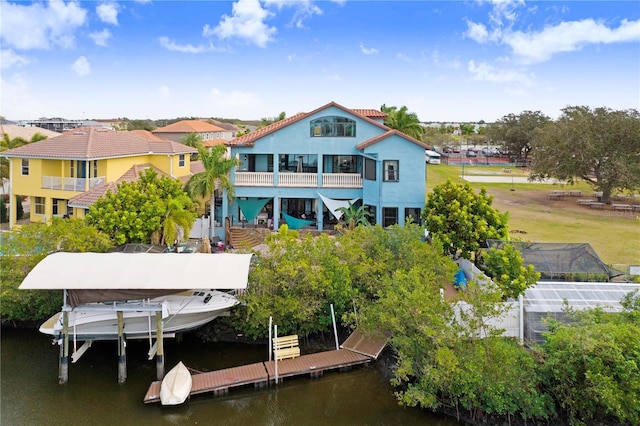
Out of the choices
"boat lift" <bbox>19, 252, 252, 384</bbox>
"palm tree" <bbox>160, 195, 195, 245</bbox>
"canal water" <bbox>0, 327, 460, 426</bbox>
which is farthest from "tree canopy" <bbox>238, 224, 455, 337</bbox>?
"palm tree" <bbox>160, 195, 195, 245</bbox>

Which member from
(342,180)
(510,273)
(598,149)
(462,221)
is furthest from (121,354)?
(598,149)

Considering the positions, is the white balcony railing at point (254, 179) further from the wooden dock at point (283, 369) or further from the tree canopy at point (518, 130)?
the tree canopy at point (518, 130)

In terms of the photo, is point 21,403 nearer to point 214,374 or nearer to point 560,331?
point 214,374

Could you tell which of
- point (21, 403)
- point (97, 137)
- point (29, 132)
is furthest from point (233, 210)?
point (29, 132)

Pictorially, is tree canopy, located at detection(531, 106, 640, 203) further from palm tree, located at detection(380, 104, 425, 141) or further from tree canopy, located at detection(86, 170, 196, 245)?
tree canopy, located at detection(86, 170, 196, 245)

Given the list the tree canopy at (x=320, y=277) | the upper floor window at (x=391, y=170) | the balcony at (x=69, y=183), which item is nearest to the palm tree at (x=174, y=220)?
the tree canopy at (x=320, y=277)
